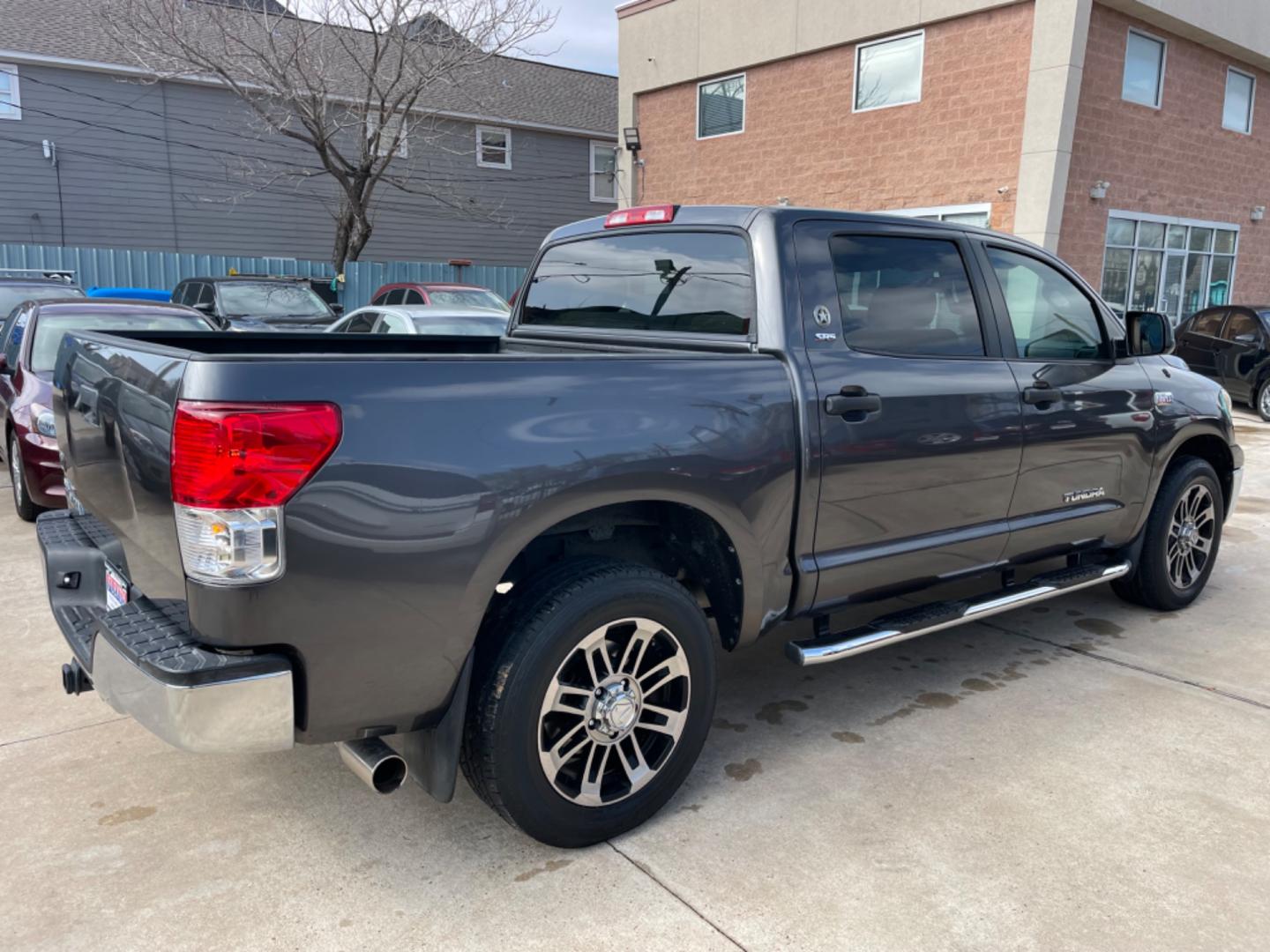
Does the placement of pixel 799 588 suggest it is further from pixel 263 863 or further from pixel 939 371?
pixel 263 863

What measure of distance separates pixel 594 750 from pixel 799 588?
93 centimetres

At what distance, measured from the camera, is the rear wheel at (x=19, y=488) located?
6.47 metres

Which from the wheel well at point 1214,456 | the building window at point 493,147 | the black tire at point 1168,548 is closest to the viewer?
the black tire at point 1168,548

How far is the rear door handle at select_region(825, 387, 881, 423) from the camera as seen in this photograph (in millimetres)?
3266

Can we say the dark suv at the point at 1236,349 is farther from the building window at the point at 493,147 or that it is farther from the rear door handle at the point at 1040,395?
the building window at the point at 493,147

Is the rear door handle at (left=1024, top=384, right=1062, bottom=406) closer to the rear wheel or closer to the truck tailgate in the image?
the truck tailgate

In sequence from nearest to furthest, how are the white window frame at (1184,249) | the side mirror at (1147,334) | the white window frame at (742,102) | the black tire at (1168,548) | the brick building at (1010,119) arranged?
the side mirror at (1147,334) → the black tire at (1168,548) → the brick building at (1010,119) → the white window frame at (1184,249) → the white window frame at (742,102)

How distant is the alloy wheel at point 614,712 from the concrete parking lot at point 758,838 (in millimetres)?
212

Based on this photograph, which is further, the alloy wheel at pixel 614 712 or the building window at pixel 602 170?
the building window at pixel 602 170

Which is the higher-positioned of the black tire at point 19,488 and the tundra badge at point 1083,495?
the tundra badge at point 1083,495

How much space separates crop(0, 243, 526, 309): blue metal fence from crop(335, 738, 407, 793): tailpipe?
56.6 ft

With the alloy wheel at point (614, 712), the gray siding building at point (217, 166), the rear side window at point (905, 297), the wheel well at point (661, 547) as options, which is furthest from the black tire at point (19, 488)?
the gray siding building at point (217, 166)

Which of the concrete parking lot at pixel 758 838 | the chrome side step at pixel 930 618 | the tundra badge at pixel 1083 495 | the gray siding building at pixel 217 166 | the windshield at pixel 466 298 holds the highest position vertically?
the gray siding building at pixel 217 166

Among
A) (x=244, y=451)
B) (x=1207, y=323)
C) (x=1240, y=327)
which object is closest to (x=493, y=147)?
(x=1207, y=323)
